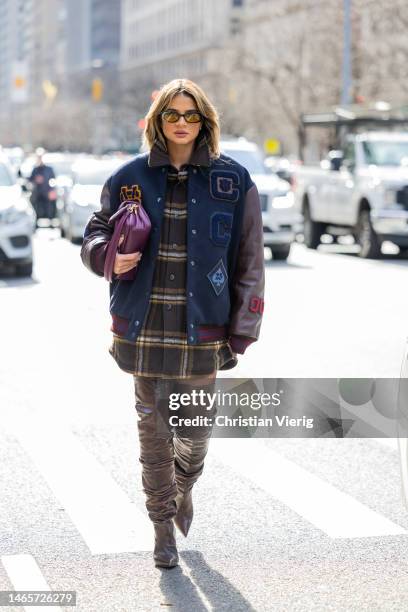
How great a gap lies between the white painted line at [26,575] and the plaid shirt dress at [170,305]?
0.80 meters

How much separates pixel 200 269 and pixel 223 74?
2768 inches

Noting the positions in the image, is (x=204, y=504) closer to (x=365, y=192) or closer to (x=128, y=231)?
(x=128, y=231)

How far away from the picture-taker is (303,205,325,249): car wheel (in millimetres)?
24953

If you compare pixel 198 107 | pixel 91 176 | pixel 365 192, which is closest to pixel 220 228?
pixel 198 107

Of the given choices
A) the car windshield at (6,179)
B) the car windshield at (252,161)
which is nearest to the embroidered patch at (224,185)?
the car windshield at (6,179)

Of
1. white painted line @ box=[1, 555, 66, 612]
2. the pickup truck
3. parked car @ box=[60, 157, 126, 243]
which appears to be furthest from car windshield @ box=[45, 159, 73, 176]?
white painted line @ box=[1, 555, 66, 612]

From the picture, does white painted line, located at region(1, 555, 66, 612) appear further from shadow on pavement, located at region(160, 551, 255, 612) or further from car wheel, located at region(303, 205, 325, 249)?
car wheel, located at region(303, 205, 325, 249)

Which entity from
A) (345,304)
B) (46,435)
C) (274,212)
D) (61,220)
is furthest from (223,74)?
(46,435)

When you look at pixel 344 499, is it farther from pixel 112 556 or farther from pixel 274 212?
pixel 274 212

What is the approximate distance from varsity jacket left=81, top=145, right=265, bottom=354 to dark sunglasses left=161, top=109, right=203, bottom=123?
0.53ft

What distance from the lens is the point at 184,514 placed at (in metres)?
5.27

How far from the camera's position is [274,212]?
21562mm

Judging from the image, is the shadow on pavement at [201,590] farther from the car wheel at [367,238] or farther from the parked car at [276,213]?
the car wheel at [367,238]

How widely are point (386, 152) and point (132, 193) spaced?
1811 centimetres
